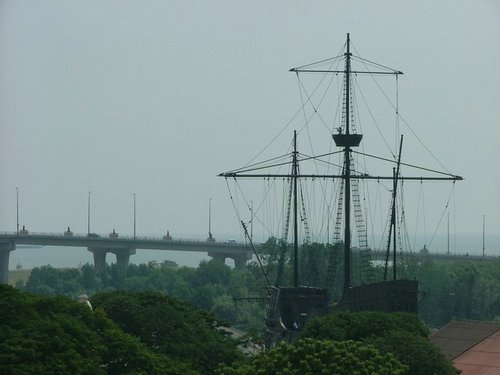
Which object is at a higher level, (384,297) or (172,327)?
(384,297)

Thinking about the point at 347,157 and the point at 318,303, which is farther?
the point at 347,157

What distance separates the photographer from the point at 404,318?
6512 centimetres

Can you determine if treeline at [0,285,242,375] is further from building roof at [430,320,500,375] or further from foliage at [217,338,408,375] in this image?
building roof at [430,320,500,375]

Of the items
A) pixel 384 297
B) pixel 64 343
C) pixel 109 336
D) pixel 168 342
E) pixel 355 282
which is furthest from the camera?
pixel 355 282

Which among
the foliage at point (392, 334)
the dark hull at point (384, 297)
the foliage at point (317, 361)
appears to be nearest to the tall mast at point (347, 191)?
the dark hull at point (384, 297)

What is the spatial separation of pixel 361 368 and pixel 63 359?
10.5m

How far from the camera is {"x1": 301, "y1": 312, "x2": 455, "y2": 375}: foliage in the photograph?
56781mm

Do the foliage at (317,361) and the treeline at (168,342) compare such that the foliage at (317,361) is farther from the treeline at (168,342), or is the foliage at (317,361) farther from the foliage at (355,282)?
the foliage at (355,282)

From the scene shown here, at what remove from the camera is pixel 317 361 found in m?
49.2

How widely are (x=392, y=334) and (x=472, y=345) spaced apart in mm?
11958

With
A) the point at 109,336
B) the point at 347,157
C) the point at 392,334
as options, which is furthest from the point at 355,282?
the point at 109,336

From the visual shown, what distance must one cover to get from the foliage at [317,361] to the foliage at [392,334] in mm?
5391

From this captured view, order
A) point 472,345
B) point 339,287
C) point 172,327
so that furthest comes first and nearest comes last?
point 339,287 → point 472,345 → point 172,327

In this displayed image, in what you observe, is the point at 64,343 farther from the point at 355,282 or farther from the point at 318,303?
the point at 355,282
